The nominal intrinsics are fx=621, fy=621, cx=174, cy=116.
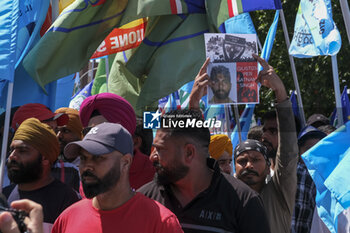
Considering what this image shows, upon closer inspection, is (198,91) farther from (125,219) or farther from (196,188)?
(125,219)

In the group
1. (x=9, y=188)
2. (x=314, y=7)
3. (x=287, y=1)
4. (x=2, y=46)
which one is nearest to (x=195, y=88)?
(x=9, y=188)

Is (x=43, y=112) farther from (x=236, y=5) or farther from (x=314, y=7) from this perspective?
(x=314, y=7)

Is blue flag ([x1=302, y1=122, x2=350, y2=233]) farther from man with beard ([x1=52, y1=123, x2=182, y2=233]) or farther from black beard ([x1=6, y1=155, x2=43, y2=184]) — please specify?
black beard ([x1=6, y1=155, x2=43, y2=184])

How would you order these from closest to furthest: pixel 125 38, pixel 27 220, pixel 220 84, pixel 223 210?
pixel 27 220
pixel 223 210
pixel 220 84
pixel 125 38

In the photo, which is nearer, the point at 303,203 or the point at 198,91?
the point at 198,91

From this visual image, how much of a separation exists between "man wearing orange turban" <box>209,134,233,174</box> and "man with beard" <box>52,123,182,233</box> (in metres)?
2.34

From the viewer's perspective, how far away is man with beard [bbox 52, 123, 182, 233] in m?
2.94

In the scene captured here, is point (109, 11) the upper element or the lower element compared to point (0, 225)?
upper

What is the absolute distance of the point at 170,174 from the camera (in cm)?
333

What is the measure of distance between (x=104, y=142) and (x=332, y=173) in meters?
1.82

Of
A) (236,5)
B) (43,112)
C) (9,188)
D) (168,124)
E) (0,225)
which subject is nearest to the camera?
(0,225)

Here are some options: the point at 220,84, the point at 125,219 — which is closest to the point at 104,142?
the point at 125,219

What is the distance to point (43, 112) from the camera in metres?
5.27

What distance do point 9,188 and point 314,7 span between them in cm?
387
